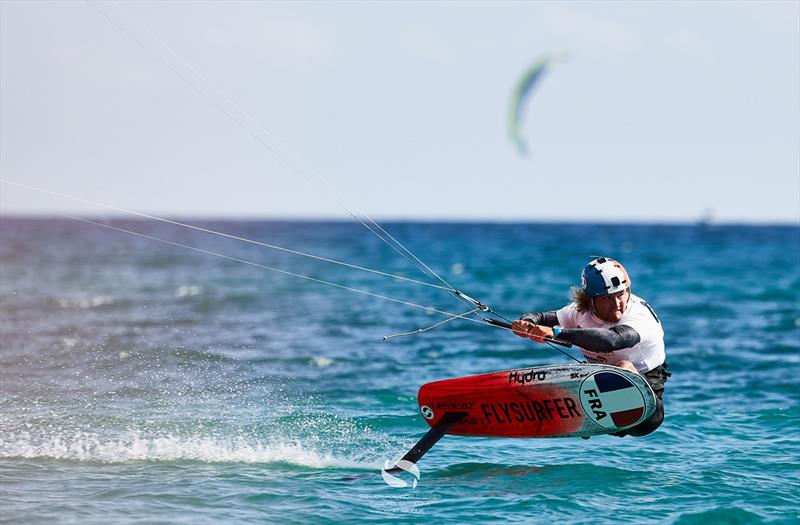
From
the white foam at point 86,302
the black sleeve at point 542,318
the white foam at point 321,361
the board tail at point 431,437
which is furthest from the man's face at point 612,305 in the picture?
the white foam at point 86,302

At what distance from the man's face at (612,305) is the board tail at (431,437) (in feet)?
5.64

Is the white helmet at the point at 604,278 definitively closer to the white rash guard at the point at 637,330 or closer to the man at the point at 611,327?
the man at the point at 611,327

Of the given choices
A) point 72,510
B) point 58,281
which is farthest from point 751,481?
point 58,281

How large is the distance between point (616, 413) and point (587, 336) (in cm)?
92

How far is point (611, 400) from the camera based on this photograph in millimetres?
8148

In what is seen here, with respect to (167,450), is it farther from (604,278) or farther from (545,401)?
(604,278)

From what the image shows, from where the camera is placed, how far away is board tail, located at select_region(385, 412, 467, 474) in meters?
8.28

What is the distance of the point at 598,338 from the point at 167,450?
429cm

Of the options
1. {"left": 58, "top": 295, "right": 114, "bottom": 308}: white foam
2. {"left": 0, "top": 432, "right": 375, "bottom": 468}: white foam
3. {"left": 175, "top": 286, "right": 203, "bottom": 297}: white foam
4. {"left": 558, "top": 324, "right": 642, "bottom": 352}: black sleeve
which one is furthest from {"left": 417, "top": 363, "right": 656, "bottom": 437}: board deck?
{"left": 175, "top": 286, "right": 203, "bottom": 297}: white foam

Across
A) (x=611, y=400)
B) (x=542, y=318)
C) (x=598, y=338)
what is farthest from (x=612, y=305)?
(x=611, y=400)

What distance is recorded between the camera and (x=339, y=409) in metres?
11.8

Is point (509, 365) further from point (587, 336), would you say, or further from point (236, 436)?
point (587, 336)


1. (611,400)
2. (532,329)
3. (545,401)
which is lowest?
(545,401)

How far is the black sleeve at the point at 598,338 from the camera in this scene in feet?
25.3
